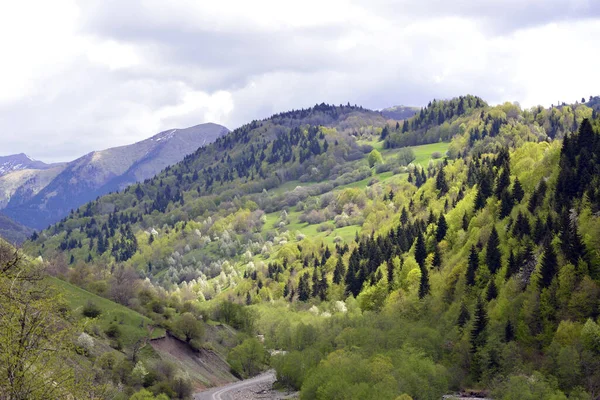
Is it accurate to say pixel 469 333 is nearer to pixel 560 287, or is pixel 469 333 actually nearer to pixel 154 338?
pixel 560 287

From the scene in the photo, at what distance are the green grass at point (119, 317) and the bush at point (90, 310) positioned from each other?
42.1 inches

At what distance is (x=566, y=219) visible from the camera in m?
112

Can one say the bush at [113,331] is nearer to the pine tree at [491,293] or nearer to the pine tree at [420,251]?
the pine tree at [491,293]

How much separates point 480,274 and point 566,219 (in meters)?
21.6

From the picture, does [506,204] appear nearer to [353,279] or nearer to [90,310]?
[353,279]

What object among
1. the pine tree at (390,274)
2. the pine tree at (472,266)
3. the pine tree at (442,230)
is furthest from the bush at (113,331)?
the pine tree at (442,230)

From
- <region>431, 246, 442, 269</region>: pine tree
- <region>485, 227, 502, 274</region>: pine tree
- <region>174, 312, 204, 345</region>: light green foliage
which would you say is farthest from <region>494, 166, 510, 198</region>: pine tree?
<region>174, 312, 204, 345</region>: light green foliage

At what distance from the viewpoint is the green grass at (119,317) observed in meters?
125

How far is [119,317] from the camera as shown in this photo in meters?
132

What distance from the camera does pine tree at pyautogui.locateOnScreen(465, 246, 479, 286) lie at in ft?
415

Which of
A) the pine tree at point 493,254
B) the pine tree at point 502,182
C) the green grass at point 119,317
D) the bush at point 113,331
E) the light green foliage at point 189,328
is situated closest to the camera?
the bush at point 113,331

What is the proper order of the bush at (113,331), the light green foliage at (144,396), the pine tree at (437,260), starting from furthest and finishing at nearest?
1. the pine tree at (437,260)
2. the bush at (113,331)
3. the light green foliage at (144,396)

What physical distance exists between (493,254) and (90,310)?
8396 centimetres

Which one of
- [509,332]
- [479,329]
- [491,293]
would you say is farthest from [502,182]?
[509,332]
